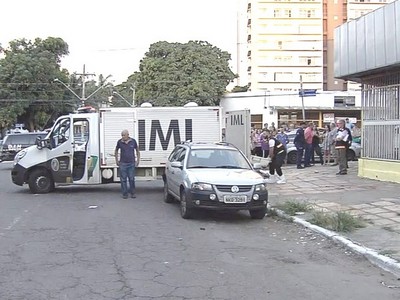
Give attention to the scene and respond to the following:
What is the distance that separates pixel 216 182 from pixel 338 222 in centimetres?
248

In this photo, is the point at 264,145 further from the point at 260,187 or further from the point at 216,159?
the point at 260,187

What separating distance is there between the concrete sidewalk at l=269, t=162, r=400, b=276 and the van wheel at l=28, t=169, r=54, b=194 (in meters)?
6.30

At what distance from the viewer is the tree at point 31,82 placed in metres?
56.9

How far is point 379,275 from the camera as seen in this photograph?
24.5 ft

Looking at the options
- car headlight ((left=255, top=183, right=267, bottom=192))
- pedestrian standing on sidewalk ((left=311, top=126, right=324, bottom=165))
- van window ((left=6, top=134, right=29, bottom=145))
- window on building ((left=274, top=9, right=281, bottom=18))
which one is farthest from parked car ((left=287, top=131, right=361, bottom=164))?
window on building ((left=274, top=9, right=281, bottom=18))

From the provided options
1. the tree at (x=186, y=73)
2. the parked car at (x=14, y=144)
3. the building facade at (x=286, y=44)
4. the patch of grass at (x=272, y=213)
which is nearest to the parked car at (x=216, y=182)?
the patch of grass at (x=272, y=213)

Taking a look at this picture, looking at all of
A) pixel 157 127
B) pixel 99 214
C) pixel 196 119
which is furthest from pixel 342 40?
pixel 99 214

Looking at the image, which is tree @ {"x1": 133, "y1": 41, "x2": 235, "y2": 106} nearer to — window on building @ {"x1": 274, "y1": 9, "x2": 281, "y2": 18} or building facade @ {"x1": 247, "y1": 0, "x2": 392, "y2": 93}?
building facade @ {"x1": 247, "y1": 0, "x2": 392, "y2": 93}

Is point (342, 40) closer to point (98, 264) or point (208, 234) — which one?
point (208, 234)

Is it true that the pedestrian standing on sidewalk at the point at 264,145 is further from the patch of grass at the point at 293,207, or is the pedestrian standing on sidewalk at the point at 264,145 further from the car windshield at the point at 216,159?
the patch of grass at the point at 293,207

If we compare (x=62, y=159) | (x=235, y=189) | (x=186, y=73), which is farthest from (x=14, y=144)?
(x=186, y=73)

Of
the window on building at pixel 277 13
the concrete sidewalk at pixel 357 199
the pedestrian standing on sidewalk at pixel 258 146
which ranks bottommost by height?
the concrete sidewalk at pixel 357 199

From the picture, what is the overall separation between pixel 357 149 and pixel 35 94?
40.8 m

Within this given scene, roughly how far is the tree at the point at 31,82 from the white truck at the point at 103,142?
42.3 metres
